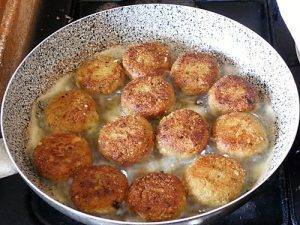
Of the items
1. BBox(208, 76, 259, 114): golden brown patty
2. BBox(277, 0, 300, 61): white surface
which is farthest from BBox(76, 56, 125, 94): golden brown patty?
BBox(277, 0, 300, 61): white surface

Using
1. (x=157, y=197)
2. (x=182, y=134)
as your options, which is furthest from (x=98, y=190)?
(x=182, y=134)

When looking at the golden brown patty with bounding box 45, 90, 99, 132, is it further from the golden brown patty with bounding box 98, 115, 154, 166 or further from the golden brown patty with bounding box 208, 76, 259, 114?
the golden brown patty with bounding box 208, 76, 259, 114

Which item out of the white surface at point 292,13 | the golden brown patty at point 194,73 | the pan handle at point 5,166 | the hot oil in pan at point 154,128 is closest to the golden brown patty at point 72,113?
the hot oil in pan at point 154,128

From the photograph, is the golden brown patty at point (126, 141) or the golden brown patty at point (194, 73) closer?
Result: the golden brown patty at point (126, 141)

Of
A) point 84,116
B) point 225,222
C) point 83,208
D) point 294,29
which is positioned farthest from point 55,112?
point 294,29

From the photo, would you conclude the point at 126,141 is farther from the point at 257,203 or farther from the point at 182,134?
the point at 257,203

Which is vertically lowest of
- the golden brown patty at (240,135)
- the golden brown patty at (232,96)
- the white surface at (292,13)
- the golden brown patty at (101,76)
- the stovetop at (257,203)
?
the stovetop at (257,203)

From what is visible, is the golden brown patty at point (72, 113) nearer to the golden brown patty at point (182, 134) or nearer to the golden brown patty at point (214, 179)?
the golden brown patty at point (182, 134)
